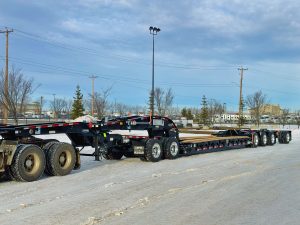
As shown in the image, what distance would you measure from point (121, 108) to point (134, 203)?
86.3 meters

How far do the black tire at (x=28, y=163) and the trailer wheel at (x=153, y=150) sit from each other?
4.85 m

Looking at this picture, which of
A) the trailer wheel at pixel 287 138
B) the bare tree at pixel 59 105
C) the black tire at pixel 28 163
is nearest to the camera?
the black tire at pixel 28 163

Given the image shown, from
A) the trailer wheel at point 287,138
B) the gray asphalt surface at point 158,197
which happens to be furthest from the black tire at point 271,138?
the gray asphalt surface at point 158,197

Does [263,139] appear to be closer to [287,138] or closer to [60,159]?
[287,138]

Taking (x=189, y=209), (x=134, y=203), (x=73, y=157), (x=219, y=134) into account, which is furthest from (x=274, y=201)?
(x=219, y=134)

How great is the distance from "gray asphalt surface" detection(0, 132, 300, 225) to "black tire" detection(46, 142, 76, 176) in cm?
30

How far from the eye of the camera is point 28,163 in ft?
35.4

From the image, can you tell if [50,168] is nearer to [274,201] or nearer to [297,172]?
[274,201]

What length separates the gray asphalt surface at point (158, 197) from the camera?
22.9 feet

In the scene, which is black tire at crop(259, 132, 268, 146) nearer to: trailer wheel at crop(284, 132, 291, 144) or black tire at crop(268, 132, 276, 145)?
black tire at crop(268, 132, 276, 145)

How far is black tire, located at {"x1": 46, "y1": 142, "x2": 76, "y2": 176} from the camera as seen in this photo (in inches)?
449

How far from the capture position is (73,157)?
12.1 m

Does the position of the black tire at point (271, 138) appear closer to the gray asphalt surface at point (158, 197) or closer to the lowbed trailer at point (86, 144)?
the lowbed trailer at point (86, 144)

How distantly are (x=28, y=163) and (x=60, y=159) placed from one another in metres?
1.16
